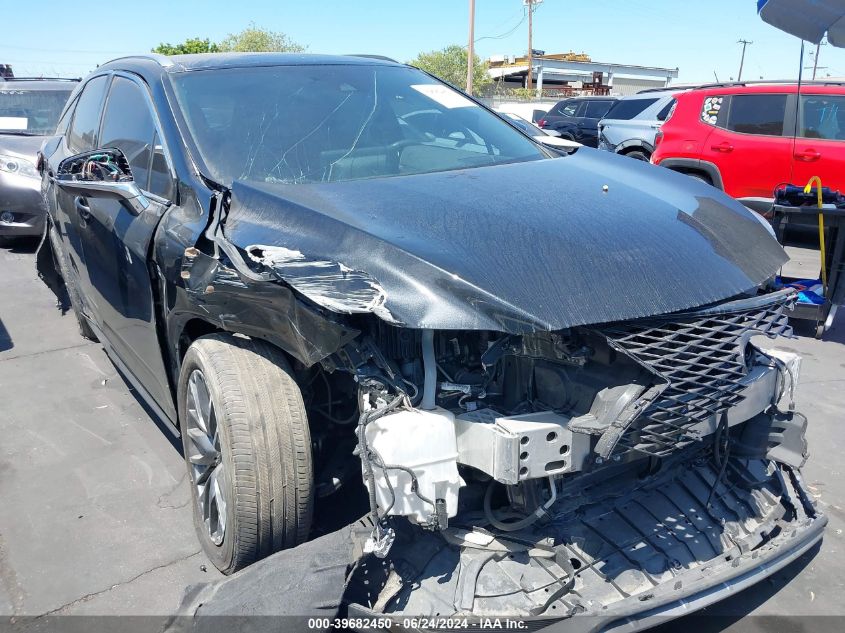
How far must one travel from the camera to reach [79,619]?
2561 millimetres

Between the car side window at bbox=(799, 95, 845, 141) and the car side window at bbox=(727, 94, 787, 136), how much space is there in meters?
0.24

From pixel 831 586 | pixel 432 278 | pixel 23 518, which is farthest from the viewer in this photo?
pixel 23 518

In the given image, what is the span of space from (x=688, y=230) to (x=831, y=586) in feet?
4.73

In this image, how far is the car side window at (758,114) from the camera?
8359 millimetres

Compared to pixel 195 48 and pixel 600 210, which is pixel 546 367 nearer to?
pixel 600 210

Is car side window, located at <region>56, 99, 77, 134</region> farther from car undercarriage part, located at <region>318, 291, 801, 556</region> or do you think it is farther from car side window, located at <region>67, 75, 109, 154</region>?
car undercarriage part, located at <region>318, 291, 801, 556</region>

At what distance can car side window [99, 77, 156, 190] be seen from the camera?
3088mm

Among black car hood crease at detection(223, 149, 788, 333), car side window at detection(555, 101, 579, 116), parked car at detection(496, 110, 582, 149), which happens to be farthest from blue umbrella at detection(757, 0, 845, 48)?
car side window at detection(555, 101, 579, 116)

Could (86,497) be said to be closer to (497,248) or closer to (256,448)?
(256,448)

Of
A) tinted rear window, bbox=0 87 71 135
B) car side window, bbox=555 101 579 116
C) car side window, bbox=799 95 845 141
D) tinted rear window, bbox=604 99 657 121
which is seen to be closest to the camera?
car side window, bbox=799 95 845 141

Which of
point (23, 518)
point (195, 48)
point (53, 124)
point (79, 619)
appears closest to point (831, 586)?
point (79, 619)

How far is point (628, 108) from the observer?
12922mm

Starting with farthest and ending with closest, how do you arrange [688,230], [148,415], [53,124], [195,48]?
[195,48] < [53,124] < [148,415] < [688,230]

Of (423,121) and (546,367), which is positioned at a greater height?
(423,121)
